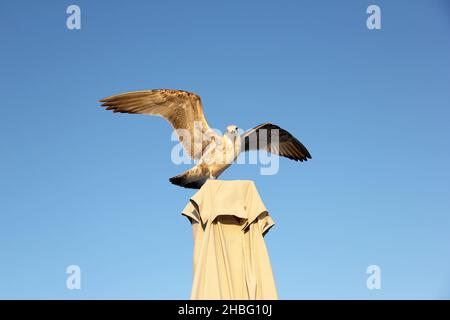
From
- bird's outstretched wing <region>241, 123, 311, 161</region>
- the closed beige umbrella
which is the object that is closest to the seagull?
bird's outstretched wing <region>241, 123, 311, 161</region>

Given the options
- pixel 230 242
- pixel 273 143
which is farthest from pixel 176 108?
pixel 230 242

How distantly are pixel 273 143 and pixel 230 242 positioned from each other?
3715 millimetres

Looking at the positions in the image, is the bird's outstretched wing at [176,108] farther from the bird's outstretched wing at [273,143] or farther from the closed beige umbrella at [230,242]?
the closed beige umbrella at [230,242]

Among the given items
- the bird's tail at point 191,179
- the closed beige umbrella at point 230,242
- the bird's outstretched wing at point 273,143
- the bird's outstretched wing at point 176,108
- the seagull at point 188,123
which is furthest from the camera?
the bird's outstretched wing at point 176,108

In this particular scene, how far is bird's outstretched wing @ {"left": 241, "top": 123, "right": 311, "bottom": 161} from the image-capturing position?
829 centimetres

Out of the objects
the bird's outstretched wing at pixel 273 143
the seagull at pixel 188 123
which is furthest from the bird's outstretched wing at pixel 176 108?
the bird's outstretched wing at pixel 273 143

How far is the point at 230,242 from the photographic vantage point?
18.2ft

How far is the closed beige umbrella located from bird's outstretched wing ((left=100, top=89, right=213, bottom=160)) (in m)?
2.69

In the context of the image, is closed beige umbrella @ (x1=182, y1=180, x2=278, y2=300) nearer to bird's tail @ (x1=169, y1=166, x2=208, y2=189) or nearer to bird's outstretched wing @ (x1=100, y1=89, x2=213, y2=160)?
bird's tail @ (x1=169, y1=166, x2=208, y2=189)

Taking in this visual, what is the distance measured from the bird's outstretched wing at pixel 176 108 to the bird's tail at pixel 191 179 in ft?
2.01

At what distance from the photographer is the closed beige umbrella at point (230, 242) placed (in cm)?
527
